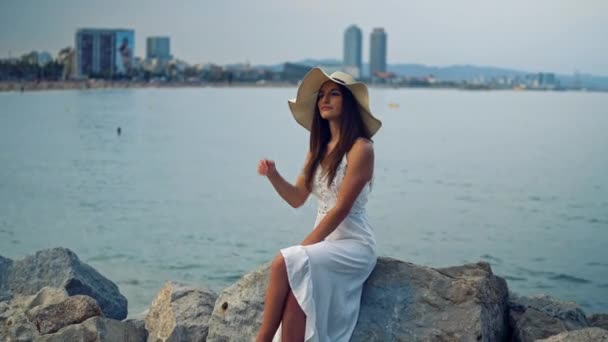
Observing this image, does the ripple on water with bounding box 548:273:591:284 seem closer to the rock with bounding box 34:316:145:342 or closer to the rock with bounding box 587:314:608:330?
the rock with bounding box 587:314:608:330

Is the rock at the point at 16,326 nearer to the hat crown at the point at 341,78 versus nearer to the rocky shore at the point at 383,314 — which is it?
the rocky shore at the point at 383,314

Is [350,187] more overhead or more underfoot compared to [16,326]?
more overhead

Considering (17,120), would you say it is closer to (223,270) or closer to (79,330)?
(223,270)

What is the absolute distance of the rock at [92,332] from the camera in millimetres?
4414

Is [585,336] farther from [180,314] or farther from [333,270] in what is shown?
[180,314]

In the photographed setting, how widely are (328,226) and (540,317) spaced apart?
1382mm

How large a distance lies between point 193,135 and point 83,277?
3540cm

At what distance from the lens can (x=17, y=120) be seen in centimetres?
4825

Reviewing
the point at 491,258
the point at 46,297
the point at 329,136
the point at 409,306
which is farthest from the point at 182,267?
the point at 409,306

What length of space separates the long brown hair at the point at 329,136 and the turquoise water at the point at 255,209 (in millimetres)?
4997

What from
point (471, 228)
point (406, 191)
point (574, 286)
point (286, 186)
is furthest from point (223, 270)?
point (406, 191)

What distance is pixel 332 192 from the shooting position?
13.6ft

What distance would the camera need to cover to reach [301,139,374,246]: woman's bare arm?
3965 mm

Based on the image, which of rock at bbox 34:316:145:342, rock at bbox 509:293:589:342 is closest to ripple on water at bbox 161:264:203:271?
rock at bbox 34:316:145:342
